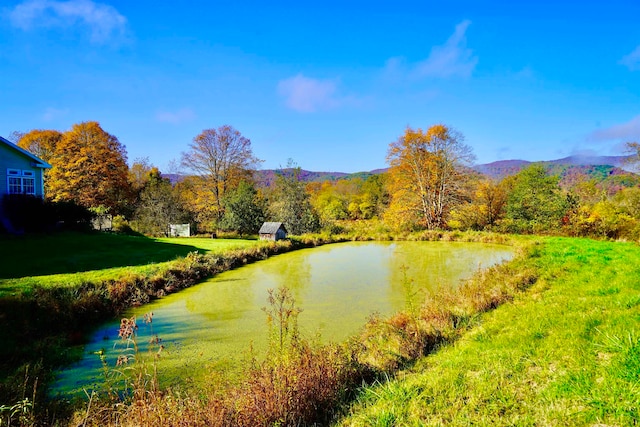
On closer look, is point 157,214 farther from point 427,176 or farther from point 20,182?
point 427,176

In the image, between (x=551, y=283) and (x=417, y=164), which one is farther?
(x=417, y=164)

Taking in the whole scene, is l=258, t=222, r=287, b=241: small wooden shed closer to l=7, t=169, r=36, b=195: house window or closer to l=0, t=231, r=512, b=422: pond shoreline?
l=0, t=231, r=512, b=422: pond shoreline

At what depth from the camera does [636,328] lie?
336 cm

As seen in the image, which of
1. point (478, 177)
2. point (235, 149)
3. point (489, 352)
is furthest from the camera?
point (235, 149)

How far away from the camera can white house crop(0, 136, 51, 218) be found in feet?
46.9

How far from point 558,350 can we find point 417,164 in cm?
2228

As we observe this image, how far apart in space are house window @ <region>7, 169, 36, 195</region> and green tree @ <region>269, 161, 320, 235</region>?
12977mm

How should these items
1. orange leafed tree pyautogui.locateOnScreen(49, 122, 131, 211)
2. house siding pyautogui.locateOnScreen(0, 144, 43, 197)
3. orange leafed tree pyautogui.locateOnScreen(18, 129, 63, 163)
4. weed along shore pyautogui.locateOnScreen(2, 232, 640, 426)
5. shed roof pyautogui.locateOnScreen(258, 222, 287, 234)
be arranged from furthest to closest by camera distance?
orange leafed tree pyautogui.locateOnScreen(18, 129, 63, 163) → orange leafed tree pyautogui.locateOnScreen(49, 122, 131, 211) → shed roof pyautogui.locateOnScreen(258, 222, 287, 234) → house siding pyautogui.locateOnScreen(0, 144, 43, 197) → weed along shore pyautogui.locateOnScreen(2, 232, 640, 426)

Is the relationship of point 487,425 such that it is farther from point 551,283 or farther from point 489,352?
point 551,283

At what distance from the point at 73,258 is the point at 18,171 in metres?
7.91

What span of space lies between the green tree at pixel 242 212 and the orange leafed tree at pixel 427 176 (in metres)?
9.88

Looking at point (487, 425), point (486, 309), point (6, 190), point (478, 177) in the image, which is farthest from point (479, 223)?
point (6, 190)

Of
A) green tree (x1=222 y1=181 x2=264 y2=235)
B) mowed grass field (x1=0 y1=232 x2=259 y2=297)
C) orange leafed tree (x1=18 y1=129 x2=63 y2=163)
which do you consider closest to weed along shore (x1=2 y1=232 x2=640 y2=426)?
mowed grass field (x1=0 y1=232 x2=259 y2=297)

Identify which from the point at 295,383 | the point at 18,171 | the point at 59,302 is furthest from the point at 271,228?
the point at 295,383
